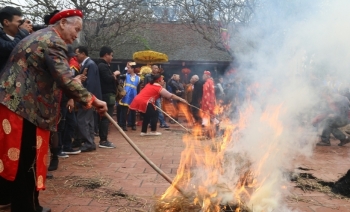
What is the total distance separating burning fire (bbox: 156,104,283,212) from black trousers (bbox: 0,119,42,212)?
1165 millimetres

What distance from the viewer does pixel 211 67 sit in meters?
18.8

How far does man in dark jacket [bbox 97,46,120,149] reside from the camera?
6.94 meters

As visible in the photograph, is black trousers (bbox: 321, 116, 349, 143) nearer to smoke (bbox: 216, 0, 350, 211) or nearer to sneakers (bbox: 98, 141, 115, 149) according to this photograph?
smoke (bbox: 216, 0, 350, 211)

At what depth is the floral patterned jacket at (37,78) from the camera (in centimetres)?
275

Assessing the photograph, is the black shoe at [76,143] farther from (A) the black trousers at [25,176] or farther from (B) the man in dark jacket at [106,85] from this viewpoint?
(A) the black trousers at [25,176]

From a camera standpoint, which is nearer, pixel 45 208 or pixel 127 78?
pixel 45 208

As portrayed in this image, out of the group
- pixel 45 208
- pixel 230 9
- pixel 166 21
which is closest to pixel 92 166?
pixel 45 208

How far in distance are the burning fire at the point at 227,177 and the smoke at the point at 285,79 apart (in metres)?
0.02

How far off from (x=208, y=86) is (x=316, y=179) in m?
6.20

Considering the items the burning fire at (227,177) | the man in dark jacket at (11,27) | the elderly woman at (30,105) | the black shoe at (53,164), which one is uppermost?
the man in dark jacket at (11,27)

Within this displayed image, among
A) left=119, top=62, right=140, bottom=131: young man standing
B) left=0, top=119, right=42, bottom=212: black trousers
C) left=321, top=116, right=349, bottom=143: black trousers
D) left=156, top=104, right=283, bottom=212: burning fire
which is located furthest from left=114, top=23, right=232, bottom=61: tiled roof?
left=0, top=119, right=42, bottom=212: black trousers

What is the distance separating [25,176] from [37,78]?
873 millimetres

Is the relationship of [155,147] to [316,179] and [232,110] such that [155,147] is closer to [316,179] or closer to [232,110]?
[316,179]

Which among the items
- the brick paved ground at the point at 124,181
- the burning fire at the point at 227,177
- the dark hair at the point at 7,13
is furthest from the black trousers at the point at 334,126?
the dark hair at the point at 7,13
